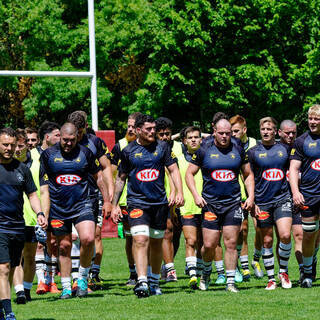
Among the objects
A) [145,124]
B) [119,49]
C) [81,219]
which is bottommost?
[81,219]

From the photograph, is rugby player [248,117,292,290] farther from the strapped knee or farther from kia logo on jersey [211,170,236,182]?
kia logo on jersey [211,170,236,182]

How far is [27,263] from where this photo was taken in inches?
439

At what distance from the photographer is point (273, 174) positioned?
11.3 m

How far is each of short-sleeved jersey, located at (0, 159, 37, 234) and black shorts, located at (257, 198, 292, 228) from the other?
3625 millimetres

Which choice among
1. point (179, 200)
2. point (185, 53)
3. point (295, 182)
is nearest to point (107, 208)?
point (179, 200)

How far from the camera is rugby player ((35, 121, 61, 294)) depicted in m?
12.1

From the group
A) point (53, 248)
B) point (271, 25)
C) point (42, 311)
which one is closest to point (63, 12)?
point (271, 25)

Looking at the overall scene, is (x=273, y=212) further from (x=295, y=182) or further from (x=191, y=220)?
(x=191, y=220)

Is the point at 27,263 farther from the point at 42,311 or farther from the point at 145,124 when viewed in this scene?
the point at 145,124

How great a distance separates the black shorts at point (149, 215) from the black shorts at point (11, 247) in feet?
7.00

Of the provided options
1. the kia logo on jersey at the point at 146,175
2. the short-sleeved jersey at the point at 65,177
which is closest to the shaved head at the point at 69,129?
the short-sleeved jersey at the point at 65,177

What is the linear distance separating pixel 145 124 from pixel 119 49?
34.9m

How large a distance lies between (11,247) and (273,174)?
3.98m

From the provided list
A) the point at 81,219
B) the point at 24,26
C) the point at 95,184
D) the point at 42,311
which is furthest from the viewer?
the point at 24,26
